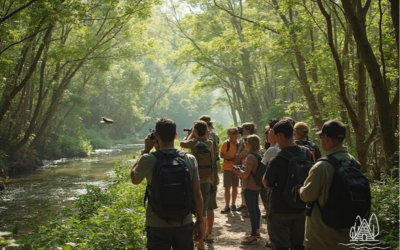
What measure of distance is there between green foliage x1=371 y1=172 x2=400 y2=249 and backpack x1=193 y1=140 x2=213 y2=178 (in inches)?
89.0

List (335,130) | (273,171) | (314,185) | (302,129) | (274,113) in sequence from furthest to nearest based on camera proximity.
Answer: (274,113), (302,129), (273,171), (335,130), (314,185)

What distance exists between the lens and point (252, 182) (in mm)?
6055

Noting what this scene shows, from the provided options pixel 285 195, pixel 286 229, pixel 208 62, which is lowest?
pixel 286 229

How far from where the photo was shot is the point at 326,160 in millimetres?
3322

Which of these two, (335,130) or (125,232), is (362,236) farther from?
(125,232)

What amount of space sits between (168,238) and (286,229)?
139 centimetres

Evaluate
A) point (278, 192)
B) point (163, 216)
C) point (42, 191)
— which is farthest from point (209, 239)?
point (42, 191)

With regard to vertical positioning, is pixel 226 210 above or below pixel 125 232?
below

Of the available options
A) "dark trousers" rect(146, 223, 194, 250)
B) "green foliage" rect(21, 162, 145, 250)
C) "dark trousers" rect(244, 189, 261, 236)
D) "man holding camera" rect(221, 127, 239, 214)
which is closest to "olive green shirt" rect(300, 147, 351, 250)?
"dark trousers" rect(146, 223, 194, 250)

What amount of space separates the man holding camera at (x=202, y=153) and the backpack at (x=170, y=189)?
2.08m

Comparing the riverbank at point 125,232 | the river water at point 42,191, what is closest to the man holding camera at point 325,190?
the riverbank at point 125,232

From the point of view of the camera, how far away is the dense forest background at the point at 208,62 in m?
7.71

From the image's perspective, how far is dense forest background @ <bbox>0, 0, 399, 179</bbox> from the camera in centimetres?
771

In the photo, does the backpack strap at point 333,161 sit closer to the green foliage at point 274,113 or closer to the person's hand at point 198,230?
the person's hand at point 198,230
